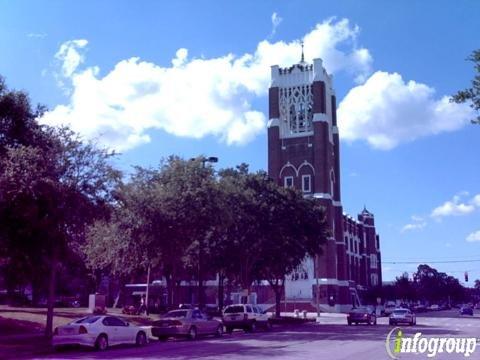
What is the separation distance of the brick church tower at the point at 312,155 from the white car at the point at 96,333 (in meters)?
67.5

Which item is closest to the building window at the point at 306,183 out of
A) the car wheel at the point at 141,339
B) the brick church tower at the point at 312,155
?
the brick church tower at the point at 312,155

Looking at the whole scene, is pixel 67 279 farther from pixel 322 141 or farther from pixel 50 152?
pixel 50 152

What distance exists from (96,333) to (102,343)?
54 centimetres

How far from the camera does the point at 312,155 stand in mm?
97375

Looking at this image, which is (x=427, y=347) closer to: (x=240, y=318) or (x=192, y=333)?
(x=192, y=333)

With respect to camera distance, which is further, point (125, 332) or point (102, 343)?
point (125, 332)

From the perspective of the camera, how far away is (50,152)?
24.2 meters

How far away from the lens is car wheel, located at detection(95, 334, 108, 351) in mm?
22297

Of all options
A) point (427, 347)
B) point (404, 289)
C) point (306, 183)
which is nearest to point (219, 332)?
point (427, 347)

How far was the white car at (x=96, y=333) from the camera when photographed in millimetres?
21688

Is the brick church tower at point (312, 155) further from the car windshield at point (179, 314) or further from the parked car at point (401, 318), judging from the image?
the car windshield at point (179, 314)

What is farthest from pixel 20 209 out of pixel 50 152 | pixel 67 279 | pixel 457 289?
pixel 457 289

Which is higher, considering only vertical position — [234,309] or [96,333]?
[234,309]

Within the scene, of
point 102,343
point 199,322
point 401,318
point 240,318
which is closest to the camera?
point 102,343
